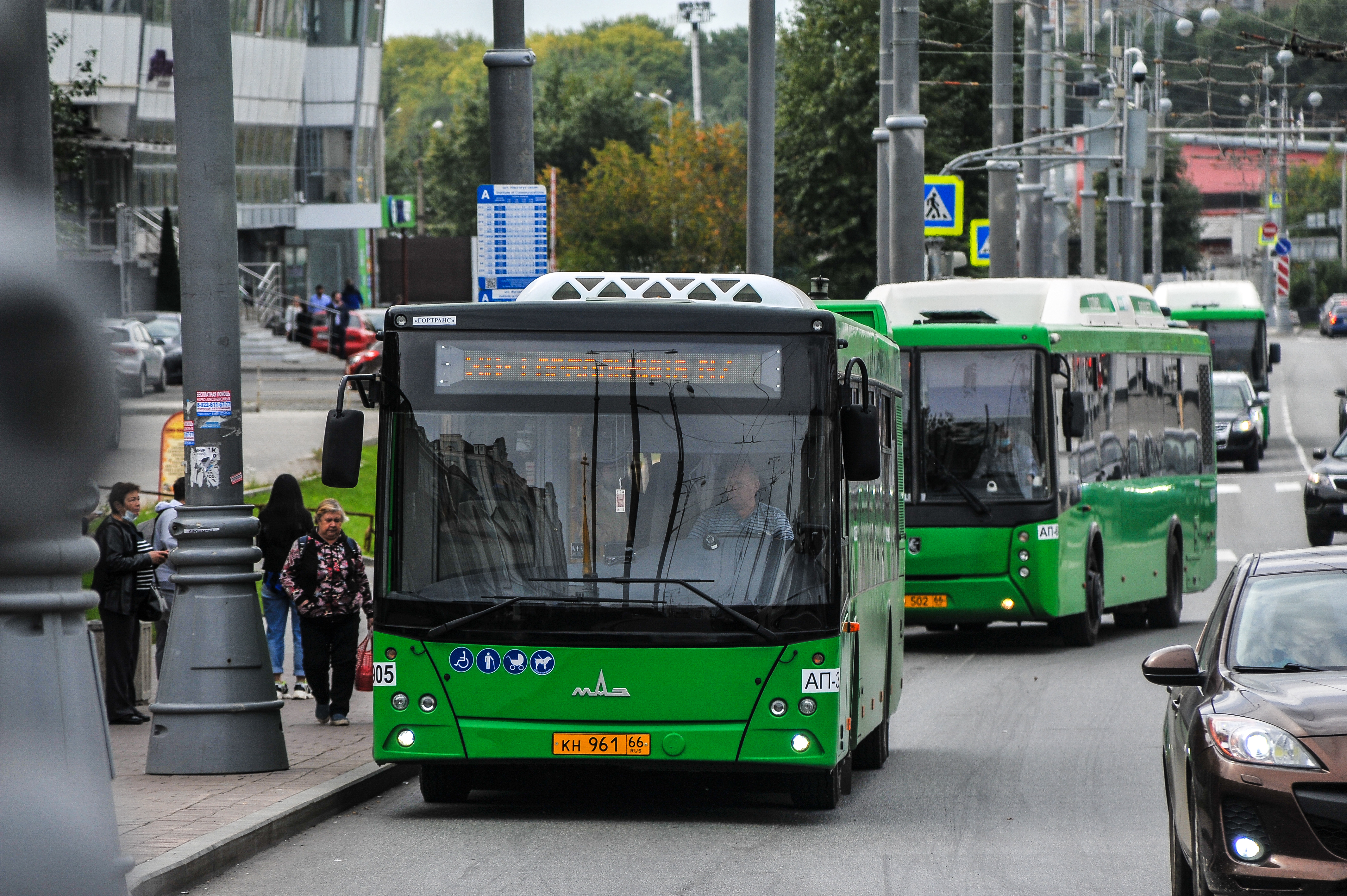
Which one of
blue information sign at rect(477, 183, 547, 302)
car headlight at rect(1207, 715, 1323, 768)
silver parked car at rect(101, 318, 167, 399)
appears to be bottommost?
car headlight at rect(1207, 715, 1323, 768)

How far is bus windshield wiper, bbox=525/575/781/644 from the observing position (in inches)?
396

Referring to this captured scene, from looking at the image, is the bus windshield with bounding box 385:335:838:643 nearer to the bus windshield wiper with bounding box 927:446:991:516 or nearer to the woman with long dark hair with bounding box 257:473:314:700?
the woman with long dark hair with bounding box 257:473:314:700

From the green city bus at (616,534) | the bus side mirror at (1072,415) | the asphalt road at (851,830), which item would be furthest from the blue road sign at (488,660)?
the bus side mirror at (1072,415)

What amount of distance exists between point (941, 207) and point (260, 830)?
21673 millimetres

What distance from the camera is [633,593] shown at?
10148mm

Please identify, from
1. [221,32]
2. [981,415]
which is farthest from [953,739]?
[221,32]

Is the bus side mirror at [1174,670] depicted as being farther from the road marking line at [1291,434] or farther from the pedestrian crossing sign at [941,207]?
the road marking line at [1291,434]

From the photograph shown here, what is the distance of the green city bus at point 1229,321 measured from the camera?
50000mm

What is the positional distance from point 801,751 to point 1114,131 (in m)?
36.3

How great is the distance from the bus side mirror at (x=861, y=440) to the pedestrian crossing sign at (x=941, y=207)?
19187mm

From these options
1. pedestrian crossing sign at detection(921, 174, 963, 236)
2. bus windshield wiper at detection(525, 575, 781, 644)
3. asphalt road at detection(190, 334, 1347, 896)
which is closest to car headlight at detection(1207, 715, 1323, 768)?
asphalt road at detection(190, 334, 1347, 896)

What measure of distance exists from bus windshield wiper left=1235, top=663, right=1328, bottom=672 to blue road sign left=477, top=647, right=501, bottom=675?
3936 mm

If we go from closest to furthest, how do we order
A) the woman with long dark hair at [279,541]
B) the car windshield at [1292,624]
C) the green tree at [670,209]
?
the car windshield at [1292,624], the woman with long dark hair at [279,541], the green tree at [670,209]

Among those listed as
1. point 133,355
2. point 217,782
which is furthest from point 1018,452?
point 133,355
